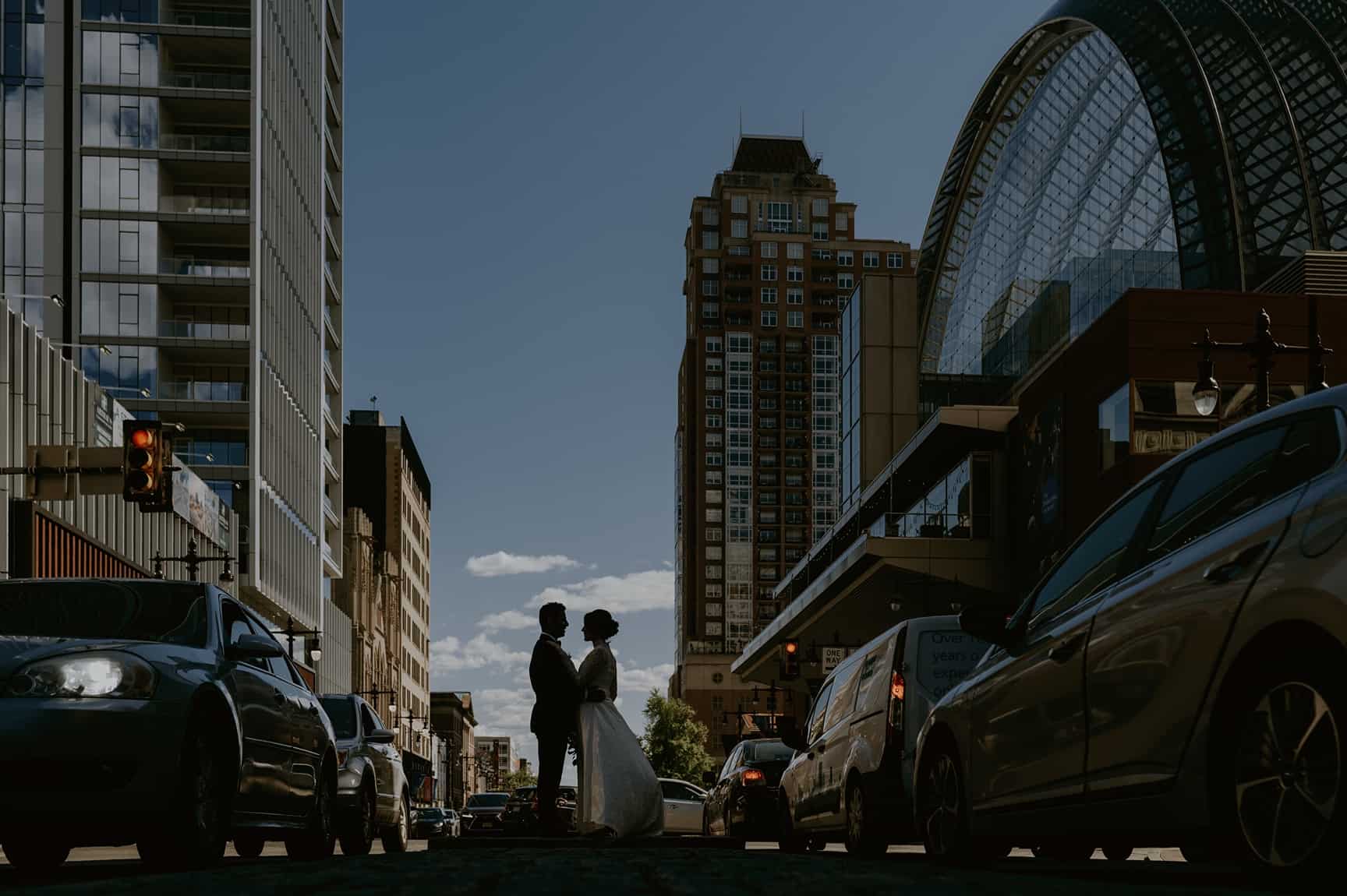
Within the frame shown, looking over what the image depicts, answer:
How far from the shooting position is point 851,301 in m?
72.1

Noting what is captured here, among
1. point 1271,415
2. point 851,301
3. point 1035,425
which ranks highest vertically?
point 851,301

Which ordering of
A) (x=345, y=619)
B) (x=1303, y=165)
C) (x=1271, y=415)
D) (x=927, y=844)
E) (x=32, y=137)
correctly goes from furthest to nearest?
(x=345, y=619) → (x=32, y=137) → (x=1303, y=165) → (x=927, y=844) → (x=1271, y=415)

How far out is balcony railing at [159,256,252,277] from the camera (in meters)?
65.2

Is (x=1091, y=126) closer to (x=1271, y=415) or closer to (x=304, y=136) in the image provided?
(x=304, y=136)

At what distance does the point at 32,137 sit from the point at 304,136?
17.8 m

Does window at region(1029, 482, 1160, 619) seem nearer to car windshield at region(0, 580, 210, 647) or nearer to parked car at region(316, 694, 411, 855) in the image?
car windshield at region(0, 580, 210, 647)

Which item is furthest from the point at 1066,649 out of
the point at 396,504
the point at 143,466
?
the point at 396,504

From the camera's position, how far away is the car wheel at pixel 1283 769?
5035mm

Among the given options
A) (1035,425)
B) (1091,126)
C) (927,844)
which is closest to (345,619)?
(1091,126)

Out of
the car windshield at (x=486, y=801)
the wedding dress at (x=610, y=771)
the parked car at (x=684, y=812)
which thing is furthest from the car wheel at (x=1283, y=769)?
the car windshield at (x=486, y=801)

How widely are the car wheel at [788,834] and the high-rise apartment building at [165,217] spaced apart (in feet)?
163

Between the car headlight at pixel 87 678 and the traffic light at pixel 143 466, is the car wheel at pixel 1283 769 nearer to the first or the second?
the car headlight at pixel 87 678

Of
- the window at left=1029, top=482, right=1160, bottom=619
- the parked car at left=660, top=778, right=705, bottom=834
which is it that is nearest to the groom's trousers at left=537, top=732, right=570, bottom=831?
the window at left=1029, top=482, right=1160, bottom=619

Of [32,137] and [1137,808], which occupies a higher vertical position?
[32,137]
